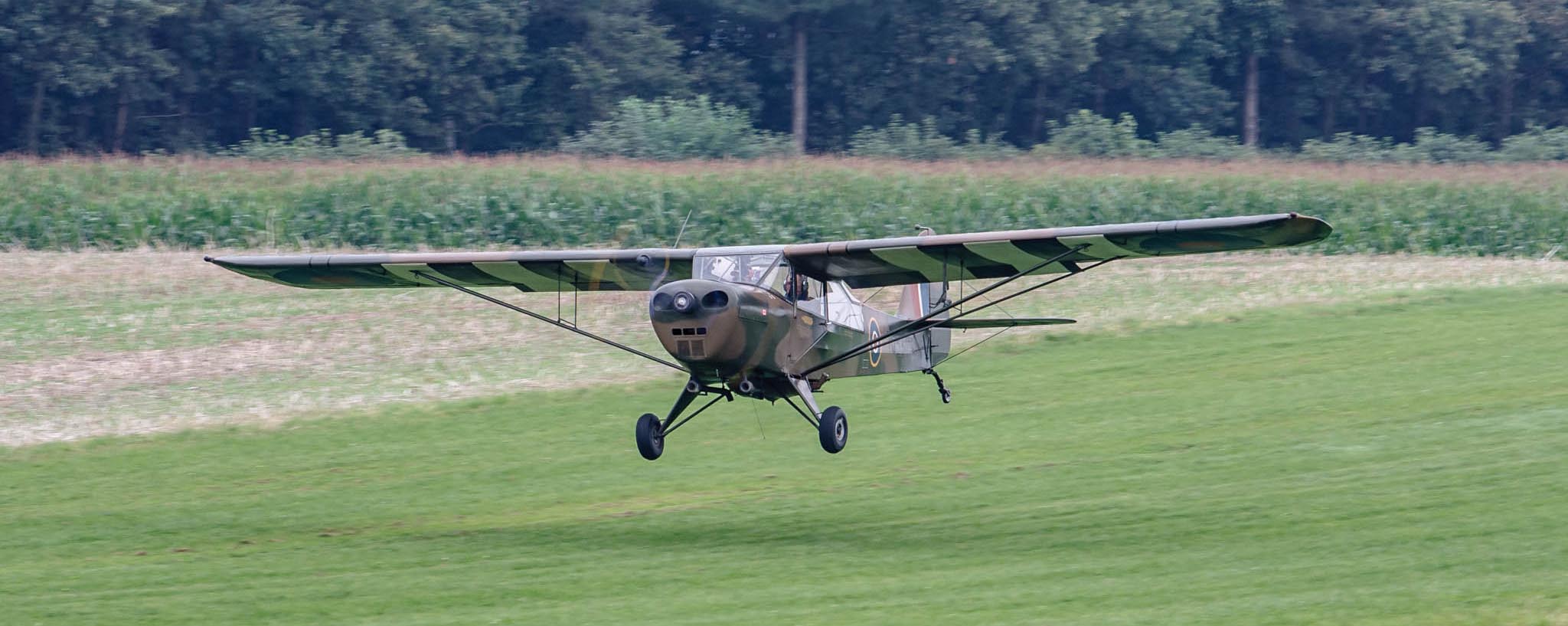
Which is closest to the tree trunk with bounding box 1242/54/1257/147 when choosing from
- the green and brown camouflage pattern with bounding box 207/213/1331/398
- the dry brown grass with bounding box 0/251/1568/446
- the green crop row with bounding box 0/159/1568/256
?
the green crop row with bounding box 0/159/1568/256

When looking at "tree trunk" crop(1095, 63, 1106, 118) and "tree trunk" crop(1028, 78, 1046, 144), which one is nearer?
"tree trunk" crop(1028, 78, 1046, 144)

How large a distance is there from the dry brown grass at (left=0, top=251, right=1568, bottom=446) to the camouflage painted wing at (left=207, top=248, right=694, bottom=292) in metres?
4.29

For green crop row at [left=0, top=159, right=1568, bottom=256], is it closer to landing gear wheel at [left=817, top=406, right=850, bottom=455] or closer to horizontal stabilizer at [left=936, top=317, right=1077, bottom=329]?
horizontal stabilizer at [left=936, top=317, right=1077, bottom=329]

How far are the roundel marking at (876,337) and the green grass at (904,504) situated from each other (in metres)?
1.56

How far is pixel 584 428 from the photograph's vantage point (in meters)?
22.6

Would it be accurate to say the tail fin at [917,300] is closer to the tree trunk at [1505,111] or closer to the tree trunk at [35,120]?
the tree trunk at [35,120]

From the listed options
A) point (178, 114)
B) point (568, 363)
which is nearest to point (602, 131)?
point (178, 114)

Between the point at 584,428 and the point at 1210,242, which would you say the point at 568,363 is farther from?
the point at 1210,242

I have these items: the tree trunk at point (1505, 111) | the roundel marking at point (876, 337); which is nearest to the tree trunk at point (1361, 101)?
the tree trunk at point (1505, 111)

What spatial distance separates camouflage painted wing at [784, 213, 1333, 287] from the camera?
47.6 ft

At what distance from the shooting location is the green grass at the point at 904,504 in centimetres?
1408

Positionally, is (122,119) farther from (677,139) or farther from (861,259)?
(861,259)

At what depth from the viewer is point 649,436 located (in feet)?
53.7

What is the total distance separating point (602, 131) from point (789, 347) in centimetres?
4149
